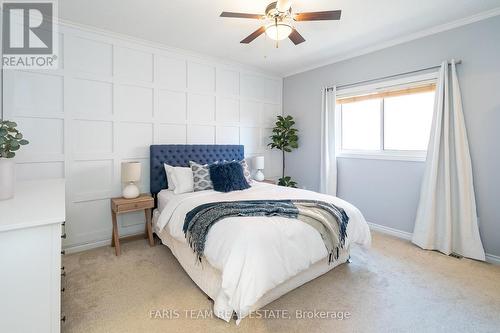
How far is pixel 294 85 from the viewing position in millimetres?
4918

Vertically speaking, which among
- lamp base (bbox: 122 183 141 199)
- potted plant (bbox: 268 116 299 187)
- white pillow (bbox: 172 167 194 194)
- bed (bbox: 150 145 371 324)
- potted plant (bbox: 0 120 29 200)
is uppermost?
potted plant (bbox: 268 116 299 187)

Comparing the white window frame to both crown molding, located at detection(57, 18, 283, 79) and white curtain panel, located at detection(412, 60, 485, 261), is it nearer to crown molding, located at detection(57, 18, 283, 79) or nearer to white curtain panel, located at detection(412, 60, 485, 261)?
white curtain panel, located at detection(412, 60, 485, 261)

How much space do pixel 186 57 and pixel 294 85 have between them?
218 centimetres

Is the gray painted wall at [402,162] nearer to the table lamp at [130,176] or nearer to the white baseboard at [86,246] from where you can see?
the table lamp at [130,176]

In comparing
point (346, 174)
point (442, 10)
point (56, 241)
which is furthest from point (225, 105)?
point (56, 241)

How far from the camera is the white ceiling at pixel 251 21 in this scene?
8.35 feet

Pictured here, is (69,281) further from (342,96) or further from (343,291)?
(342,96)

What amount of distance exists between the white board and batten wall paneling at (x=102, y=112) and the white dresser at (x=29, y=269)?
1.81 metres

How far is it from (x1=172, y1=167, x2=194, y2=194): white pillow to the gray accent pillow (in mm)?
58

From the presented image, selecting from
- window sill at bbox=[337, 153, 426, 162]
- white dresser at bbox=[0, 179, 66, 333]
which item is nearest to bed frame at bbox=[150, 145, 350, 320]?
white dresser at bbox=[0, 179, 66, 333]

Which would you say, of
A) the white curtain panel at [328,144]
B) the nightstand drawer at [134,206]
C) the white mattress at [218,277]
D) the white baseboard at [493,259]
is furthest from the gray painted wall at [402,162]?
the nightstand drawer at [134,206]

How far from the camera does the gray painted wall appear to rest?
2.77m

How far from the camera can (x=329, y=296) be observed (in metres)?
2.16

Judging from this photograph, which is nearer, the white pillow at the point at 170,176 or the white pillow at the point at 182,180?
the white pillow at the point at 182,180
